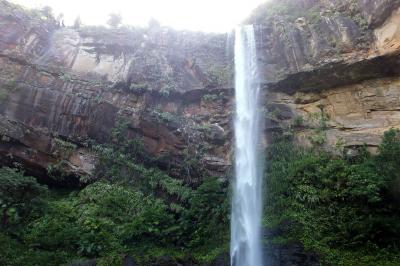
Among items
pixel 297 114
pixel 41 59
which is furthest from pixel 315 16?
pixel 41 59

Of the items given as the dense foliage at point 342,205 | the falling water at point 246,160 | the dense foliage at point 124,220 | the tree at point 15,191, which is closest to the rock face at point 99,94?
the falling water at point 246,160

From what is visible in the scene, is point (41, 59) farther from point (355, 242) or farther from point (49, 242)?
point (355, 242)

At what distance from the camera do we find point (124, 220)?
1327cm

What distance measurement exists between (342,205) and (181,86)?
944 centimetres

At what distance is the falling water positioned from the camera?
12.7 meters

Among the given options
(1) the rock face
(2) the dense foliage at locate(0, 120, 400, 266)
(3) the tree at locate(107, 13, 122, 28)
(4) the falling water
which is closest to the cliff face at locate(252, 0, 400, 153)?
(4) the falling water

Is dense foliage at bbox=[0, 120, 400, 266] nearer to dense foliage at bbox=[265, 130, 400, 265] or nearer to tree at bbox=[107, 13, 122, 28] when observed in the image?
dense foliage at bbox=[265, 130, 400, 265]

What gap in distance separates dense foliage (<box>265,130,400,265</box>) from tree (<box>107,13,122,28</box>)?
493 inches

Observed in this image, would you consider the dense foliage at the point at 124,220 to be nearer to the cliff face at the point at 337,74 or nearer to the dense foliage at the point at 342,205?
the dense foliage at the point at 342,205

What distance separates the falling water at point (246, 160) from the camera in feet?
41.7

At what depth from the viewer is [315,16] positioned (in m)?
17.8

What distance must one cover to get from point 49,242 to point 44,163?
14.5ft

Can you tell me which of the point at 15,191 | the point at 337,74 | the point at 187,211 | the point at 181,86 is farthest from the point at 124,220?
the point at 337,74

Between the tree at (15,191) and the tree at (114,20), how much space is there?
12.0m
